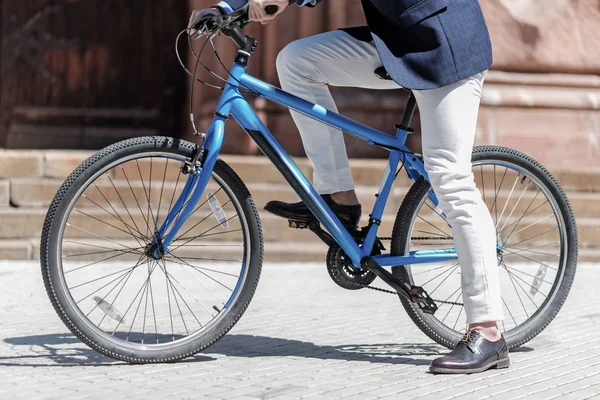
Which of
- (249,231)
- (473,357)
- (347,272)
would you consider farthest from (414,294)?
(249,231)

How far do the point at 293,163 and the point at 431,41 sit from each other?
2.34 ft

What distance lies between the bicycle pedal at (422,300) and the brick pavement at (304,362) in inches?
7.9

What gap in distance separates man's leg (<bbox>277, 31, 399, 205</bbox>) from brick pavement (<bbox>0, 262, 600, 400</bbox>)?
0.68m

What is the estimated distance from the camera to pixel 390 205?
7.70 metres

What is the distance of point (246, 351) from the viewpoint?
449cm

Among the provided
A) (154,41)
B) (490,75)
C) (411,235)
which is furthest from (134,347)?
(154,41)

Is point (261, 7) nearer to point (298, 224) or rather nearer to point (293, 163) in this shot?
point (293, 163)

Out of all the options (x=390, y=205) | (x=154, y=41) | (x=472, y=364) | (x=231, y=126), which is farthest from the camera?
(x=154, y=41)

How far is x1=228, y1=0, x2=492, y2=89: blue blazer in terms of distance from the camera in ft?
13.1

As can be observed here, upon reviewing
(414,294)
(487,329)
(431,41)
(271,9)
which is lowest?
(487,329)

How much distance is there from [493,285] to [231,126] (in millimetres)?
4676

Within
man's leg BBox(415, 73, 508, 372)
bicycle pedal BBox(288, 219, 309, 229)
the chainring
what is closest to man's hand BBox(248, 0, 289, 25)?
man's leg BBox(415, 73, 508, 372)

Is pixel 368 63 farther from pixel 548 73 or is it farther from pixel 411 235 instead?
pixel 548 73

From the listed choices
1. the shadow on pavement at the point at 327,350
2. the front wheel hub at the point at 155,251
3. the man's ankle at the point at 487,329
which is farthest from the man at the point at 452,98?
the front wheel hub at the point at 155,251
